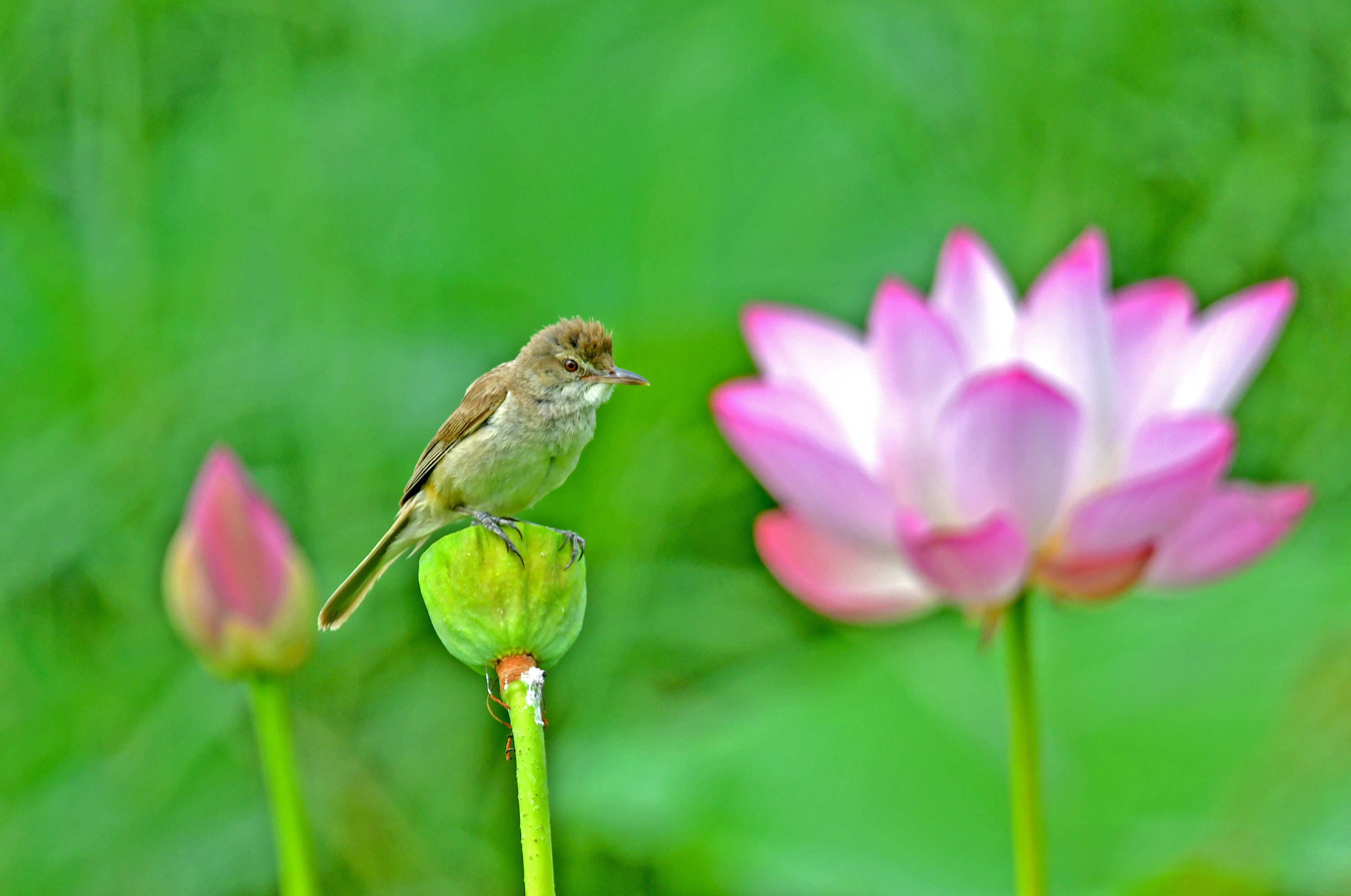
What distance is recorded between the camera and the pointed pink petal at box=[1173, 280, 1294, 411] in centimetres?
66

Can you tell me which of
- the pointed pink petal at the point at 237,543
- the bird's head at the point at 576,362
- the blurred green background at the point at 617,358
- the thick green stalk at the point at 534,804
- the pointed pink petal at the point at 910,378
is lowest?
the thick green stalk at the point at 534,804

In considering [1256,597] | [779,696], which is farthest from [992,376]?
[779,696]

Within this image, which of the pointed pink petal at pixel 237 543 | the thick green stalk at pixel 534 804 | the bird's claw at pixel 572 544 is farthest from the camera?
the pointed pink petal at pixel 237 543

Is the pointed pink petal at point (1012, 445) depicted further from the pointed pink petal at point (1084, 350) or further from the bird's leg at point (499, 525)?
the bird's leg at point (499, 525)

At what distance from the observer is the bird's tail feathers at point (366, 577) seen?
713 millimetres

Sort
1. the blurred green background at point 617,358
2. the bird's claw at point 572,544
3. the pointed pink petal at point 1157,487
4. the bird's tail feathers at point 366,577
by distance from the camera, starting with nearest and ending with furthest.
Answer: the bird's claw at point 572,544 < the pointed pink petal at point 1157,487 < the bird's tail feathers at point 366,577 < the blurred green background at point 617,358

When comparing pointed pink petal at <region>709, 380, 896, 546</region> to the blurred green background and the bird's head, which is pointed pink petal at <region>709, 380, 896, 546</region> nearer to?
the bird's head

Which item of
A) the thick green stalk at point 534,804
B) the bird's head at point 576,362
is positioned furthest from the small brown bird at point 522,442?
the thick green stalk at point 534,804

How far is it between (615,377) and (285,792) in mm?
328

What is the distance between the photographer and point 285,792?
2.16 feet

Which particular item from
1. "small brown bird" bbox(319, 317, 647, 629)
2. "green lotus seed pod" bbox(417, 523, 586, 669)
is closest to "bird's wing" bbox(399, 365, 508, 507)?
"small brown bird" bbox(319, 317, 647, 629)

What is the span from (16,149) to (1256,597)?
1.70 metres

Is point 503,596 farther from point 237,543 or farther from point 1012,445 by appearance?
point 237,543

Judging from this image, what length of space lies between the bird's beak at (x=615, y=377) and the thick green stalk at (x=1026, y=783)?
331 millimetres
